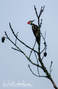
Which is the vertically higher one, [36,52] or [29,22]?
[29,22]

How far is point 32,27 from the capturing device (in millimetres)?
→ 5926

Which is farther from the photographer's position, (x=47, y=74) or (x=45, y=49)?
(x=45, y=49)

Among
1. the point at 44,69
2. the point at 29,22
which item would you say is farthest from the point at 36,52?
the point at 29,22

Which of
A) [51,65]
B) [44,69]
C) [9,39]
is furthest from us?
[51,65]

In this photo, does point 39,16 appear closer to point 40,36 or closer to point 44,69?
point 40,36

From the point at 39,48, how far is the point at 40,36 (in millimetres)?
376

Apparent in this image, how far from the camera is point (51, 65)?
6.54 meters

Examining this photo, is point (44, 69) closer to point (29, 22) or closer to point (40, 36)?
point (40, 36)

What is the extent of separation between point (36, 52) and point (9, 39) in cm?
94

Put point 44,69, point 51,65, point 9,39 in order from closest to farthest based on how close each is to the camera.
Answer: point 44,69 < point 9,39 < point 51,65

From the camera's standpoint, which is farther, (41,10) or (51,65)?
(51,65)

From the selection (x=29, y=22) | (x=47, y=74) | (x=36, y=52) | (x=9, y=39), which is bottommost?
(x=47, y=74)

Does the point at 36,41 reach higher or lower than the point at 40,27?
lower

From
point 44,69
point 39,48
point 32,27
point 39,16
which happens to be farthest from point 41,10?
point 44,69
